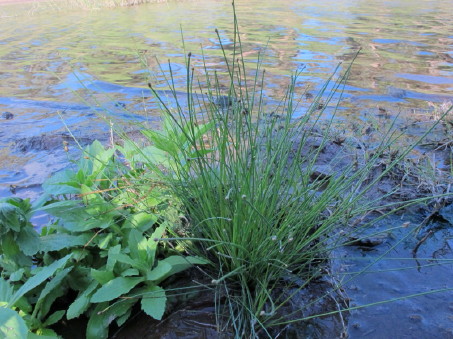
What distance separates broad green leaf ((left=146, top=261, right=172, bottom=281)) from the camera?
171cm

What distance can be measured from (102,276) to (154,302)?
0.27 m

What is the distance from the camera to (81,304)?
169 cm

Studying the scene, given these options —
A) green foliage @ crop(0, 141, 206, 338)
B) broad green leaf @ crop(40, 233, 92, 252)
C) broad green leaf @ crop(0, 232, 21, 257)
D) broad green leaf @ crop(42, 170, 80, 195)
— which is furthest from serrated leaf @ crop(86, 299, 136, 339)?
broad green leaf @ crop(42, 170, 80, 195)

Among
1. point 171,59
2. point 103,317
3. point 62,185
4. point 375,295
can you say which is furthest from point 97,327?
point 171,59

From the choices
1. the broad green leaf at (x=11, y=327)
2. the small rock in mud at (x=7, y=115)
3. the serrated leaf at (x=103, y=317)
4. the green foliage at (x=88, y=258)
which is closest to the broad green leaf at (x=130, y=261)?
the green foliage at (x=88, y=258)

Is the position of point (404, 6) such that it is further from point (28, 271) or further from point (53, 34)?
point (28, 271)

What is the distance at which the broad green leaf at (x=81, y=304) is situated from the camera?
5.47 ft

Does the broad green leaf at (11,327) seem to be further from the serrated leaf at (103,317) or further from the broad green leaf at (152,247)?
the broad green leaf at (152,247)

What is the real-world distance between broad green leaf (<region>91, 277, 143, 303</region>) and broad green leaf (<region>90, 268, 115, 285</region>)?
4 centimetres

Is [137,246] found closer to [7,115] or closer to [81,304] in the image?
[81,304]

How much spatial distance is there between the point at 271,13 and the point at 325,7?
2130mm

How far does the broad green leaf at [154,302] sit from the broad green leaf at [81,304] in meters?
Result: 0.25

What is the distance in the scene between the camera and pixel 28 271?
6.04 feet

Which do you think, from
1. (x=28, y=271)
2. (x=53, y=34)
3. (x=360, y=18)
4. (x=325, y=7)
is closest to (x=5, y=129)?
(x=28, y=271)
